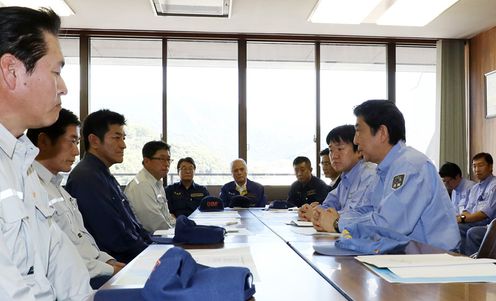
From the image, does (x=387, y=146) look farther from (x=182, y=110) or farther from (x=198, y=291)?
(x=182, y=110)

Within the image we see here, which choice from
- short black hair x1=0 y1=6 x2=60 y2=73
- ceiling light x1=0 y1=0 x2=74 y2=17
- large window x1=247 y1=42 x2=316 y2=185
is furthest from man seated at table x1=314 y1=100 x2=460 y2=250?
large window x1=247 y1=42 x2=316 y2=185

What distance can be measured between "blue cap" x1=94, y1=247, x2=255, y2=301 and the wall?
5.78 m

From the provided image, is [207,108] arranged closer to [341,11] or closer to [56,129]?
[341,11]

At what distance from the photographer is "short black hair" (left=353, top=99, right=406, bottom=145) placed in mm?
2336

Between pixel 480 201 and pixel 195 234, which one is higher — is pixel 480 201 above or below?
below

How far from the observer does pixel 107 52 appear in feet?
20.5

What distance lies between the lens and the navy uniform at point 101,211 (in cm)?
250

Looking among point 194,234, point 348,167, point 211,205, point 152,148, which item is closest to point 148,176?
point 152,148

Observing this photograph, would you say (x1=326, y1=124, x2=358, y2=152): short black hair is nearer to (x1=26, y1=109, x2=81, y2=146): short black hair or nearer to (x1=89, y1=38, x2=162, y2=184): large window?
(x1=26, y1=109, x2=81, y2=146): short black hair

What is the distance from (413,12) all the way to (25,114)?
14.9 feet

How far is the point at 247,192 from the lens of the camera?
5121 mm

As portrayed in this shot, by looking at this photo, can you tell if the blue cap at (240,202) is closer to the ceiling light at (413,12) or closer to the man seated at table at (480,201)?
the man seated at table at (480,201)

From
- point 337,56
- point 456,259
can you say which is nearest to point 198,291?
point 456,259

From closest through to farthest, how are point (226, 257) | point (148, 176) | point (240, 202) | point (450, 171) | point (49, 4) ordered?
point (226, 257) → point (148, 176) → point (240, 202) → point (49, 4) → point (450, 171)
